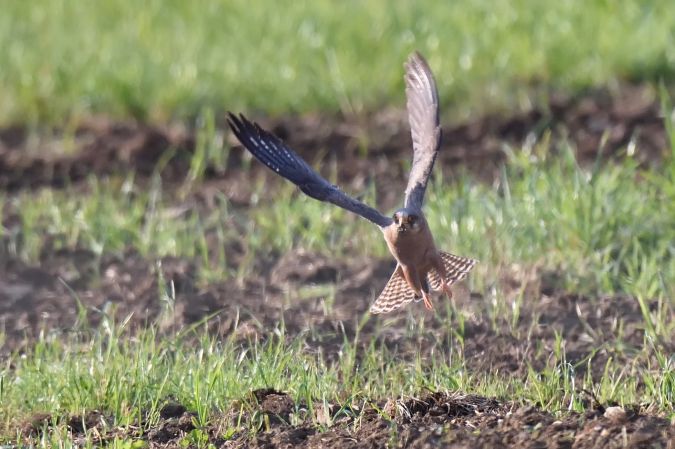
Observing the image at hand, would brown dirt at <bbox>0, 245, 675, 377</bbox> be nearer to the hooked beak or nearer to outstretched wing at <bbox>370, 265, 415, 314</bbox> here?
outstretched wing at <bbox>370, 265, 415, 314</bbox>

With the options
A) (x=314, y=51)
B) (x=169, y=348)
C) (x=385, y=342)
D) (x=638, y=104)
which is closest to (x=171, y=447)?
(x=169, y=348)

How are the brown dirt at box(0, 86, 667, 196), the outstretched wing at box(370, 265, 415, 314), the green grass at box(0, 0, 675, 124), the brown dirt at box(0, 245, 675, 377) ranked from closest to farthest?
the outstretched wing at box(370, 265, 415, 314)
the brown dirt at box(0, 245, 675, 377)
the brown dirt at box(0, 86, 667, 196)
the green grass at box(0, 0, 675, 124)

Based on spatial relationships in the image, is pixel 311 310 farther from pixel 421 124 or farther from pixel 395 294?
pixel 421 124

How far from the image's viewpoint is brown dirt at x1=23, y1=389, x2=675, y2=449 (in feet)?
12.7

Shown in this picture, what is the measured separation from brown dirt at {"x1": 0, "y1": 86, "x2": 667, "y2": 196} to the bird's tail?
2506 millimetres

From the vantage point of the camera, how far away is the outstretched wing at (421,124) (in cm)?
484

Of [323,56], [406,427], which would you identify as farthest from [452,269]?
[323,56]

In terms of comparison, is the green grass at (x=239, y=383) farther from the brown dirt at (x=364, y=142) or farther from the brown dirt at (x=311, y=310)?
the brown dirt at (x=364, y=142)

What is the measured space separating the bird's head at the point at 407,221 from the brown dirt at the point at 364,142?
9.87ft

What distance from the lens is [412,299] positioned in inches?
196

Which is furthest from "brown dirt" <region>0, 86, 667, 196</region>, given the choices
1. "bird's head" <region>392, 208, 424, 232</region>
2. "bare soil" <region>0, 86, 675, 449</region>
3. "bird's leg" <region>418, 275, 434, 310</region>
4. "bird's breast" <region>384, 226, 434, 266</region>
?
"bird's head" <region>392, 208, 424, 232</region>

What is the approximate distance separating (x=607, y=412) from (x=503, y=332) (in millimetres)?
1425

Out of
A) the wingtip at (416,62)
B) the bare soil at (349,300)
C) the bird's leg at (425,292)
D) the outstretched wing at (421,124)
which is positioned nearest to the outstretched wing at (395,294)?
the bird's leg at (425,292)

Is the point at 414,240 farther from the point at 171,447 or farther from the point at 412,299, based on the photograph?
the point at 171,447
